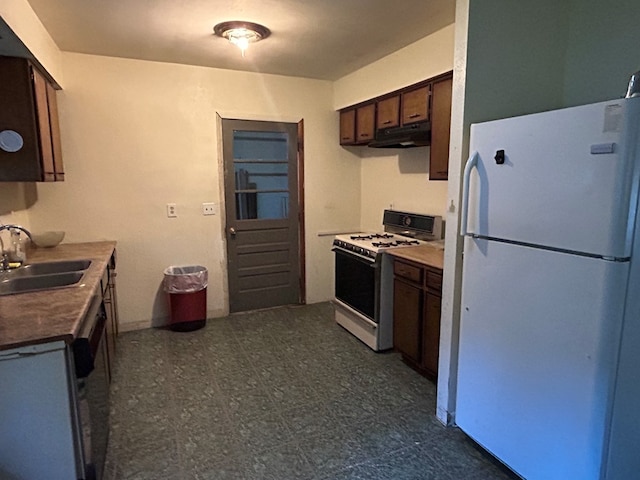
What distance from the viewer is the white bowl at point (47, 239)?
10.3 ft

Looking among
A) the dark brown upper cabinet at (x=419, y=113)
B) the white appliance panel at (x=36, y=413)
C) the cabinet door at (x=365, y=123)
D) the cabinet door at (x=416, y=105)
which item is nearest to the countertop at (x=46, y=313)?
the white appliance panel at (x=36, y=413)

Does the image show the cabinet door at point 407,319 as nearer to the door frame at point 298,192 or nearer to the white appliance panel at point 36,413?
the door frame at point 298,192

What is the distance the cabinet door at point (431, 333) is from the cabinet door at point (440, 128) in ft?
3.09

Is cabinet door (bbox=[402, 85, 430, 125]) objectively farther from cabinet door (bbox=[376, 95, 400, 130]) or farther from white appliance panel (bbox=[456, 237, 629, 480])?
white appliance panel (bbox=[456, 237, 629, 480])

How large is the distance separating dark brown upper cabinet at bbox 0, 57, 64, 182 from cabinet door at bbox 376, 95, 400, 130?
8.65 ft

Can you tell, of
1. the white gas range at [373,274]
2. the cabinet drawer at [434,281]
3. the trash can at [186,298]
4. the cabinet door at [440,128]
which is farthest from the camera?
the trash can at [186,298]

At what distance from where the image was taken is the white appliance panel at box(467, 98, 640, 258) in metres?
1.41

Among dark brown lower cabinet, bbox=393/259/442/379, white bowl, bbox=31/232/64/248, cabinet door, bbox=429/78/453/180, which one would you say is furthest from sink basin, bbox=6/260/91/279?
cabinet door, bbox=429/78/453/180

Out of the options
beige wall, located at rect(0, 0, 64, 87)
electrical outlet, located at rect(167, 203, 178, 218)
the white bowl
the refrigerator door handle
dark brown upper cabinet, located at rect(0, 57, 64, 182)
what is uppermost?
beige wall, located at rect(0, 0, 64, 87)

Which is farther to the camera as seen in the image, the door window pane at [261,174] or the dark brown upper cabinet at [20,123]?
the door window pane at [261,174]

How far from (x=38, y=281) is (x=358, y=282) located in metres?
2.33

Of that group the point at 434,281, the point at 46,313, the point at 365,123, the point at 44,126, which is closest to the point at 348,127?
the point at 365,123

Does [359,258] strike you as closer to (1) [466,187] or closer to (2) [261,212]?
(2) [261,212]

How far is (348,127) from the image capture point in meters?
4.31
